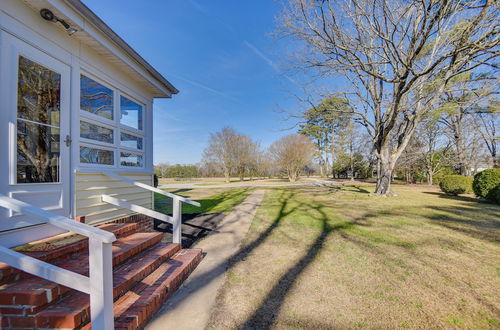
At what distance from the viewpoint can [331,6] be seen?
19.5 feet

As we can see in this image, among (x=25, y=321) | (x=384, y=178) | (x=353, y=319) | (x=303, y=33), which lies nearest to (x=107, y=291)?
(x=25, y=321)

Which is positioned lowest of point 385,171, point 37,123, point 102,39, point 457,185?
point 457,185

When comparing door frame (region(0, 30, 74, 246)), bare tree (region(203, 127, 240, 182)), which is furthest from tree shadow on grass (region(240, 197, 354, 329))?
bare tree (region(203, 127, 240, 182))

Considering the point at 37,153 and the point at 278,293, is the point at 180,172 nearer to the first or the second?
the point at 37,153

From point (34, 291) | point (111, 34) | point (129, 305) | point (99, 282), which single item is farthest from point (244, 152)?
point (99, 282)

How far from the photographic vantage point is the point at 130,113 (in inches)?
165

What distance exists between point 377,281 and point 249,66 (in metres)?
14.9

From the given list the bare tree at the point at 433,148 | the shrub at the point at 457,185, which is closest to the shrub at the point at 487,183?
the shrub at the point at 457,185

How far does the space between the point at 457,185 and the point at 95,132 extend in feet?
51.1

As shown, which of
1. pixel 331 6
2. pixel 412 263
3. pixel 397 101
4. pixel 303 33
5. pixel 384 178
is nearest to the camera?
pixel 412 263

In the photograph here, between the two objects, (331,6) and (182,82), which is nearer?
(331,6)

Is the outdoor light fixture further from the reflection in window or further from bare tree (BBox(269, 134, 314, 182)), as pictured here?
bare tree (BBox(269, 134, 314, 182))

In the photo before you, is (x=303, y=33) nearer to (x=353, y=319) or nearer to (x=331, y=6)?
(x=331, y=6)

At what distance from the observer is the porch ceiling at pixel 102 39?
2383 mm
